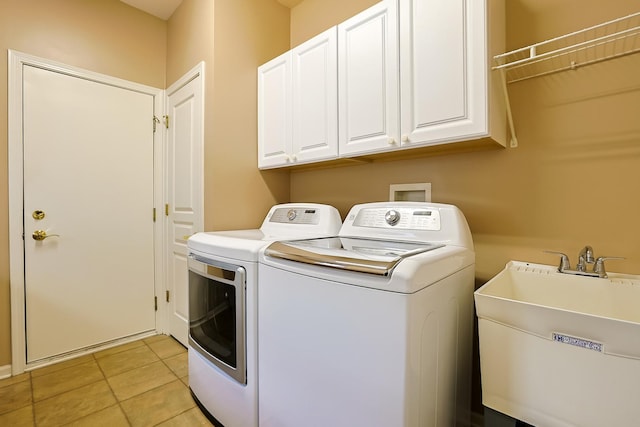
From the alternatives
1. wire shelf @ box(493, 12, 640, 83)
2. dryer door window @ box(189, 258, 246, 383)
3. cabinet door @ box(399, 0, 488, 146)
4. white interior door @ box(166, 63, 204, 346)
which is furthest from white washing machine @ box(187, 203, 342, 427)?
wire shelf @ box(493, 12, 640, 83)

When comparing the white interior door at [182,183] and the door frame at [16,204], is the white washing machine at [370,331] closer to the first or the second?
the white interior door at [182,183]

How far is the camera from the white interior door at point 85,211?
1.99m

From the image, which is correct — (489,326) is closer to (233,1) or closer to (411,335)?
(411,335)

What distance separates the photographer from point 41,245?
2010 mm

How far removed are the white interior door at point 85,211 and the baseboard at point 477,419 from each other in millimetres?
2407

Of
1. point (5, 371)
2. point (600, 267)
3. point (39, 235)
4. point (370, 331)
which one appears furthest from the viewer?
point (39, 235)

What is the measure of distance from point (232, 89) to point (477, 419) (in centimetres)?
241

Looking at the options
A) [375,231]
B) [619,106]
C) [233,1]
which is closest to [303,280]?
[375,231]

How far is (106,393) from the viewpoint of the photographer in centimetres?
173

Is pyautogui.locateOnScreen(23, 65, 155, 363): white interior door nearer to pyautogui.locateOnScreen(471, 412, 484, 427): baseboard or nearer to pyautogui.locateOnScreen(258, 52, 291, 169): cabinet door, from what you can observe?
pyautogui.locateOnScreen(258, 52, 291, 169): cabinet door

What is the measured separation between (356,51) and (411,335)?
1413mm

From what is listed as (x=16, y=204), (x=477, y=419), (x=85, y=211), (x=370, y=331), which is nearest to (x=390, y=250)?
(x=370, y=331)

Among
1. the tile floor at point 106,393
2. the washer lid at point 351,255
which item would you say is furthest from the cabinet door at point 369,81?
the tile floor at point 106,393

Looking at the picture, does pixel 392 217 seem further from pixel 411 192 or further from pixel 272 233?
pixel 272 233
